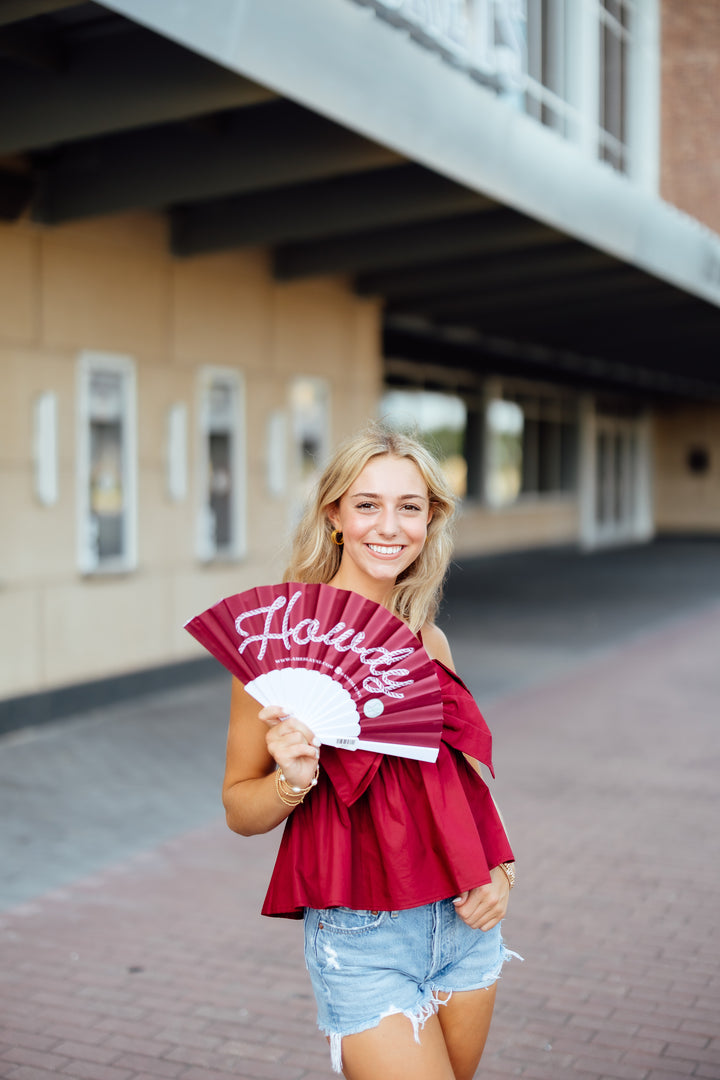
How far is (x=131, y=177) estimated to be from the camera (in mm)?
8398

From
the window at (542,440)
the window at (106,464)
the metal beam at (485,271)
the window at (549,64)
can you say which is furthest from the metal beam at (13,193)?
the window at (542,440)

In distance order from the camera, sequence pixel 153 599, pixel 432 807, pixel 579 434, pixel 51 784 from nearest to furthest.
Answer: pixel 432 807 < pixel 51 784 < pixel 153 599 < pixel 579 434

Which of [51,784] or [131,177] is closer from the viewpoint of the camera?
[51,784]

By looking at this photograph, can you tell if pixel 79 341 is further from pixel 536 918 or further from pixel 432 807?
pixel 432 807

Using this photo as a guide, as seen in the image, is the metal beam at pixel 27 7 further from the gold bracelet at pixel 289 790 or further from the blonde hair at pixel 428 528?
the gold bracelet at pixel 289 790

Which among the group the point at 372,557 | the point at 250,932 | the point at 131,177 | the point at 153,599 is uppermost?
the point at 131,177

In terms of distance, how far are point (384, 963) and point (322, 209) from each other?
7972mm

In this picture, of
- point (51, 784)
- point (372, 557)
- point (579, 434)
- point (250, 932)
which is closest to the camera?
point (372, 557)

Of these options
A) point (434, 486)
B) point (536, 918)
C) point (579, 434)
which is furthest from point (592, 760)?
point (579, 434)

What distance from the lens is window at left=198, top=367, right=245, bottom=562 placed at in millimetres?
10367

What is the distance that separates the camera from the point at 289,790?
2.17 m

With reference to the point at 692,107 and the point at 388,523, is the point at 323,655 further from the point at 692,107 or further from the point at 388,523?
the point at 692,107

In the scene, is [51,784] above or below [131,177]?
below

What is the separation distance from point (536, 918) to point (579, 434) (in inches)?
899
